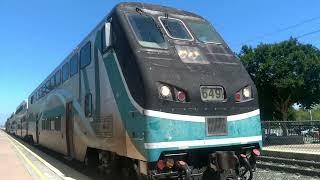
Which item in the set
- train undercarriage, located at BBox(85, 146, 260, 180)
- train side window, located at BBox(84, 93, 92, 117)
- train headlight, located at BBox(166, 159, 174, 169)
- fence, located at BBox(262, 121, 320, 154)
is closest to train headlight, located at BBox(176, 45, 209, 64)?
train undercarriage, located at BBox(85, 146, 260, 180)

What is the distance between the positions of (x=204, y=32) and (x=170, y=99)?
2.61 metres

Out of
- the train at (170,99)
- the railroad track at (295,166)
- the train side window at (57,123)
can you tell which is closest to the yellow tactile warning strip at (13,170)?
the train side window at (57,123)

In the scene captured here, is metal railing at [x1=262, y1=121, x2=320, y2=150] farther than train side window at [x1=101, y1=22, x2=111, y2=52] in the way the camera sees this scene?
Yes

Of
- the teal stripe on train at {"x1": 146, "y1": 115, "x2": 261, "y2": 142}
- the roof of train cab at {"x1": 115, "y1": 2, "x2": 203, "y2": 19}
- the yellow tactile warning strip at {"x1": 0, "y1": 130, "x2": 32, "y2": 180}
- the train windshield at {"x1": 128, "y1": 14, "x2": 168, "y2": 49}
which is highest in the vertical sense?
the roof of train cab at {"x1": 115, "y1": 2, "x2": 203, "y2": 19}

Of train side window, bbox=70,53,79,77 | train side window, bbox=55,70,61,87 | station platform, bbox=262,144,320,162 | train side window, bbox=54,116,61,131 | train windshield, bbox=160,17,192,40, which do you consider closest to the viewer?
train windshield, bbox=160,17,192,40

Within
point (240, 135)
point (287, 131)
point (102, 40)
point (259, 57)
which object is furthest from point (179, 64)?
point (259, 57)

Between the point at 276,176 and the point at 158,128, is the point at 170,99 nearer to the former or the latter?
the point at 158,128

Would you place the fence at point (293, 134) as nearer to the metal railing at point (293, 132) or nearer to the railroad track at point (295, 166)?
the metal railing at point (293, 132)

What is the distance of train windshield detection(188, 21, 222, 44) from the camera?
10664mm

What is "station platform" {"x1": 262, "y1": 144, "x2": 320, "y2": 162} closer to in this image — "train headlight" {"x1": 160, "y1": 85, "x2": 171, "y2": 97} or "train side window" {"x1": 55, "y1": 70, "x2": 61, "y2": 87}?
"train side window" {"x1": 55, "y1": 70, "x2": 61, "y2": 87}

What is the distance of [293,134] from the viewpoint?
22344mm

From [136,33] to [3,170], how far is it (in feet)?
24.7

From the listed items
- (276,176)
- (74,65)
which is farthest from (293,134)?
(74,65)

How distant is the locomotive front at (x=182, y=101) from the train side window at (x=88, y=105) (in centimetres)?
274
